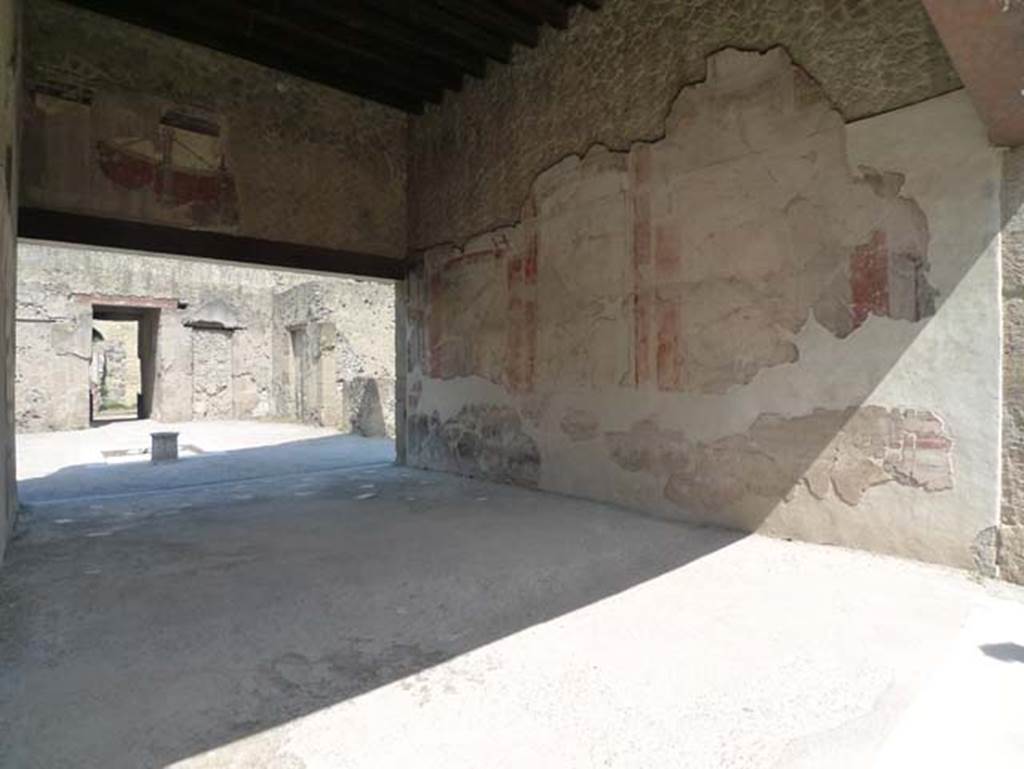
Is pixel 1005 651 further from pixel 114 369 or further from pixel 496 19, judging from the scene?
pixel 114 369

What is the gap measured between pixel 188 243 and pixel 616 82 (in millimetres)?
3573

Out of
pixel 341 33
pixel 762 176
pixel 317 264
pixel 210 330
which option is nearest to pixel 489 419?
pixel 317 264

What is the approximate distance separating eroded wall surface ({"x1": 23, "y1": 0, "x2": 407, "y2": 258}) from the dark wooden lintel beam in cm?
7

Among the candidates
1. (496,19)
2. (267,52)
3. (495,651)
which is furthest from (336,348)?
(495,651)

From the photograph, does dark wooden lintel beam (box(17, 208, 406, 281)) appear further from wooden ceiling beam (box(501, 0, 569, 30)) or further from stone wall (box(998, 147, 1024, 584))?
stone wall (box(998, 147, 1024, 584))

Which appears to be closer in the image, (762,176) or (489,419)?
(762,176)

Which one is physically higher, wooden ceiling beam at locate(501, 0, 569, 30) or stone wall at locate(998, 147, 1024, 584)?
wooden ceiling beam at locate(501, 0, 569, 30)

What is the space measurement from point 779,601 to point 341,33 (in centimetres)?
490

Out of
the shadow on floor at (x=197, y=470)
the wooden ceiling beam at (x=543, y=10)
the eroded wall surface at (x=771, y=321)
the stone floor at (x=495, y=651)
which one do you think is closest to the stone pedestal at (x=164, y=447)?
the shadow on floor at (x=197, y=470)

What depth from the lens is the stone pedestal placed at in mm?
7184

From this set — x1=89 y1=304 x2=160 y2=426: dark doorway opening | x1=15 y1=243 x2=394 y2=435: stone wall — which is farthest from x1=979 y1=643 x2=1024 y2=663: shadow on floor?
x1=89 y1=304 x2=160 y2=426: dark doorway opening

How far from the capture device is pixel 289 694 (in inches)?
68.3

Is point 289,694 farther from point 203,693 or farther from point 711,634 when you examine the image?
point 711,634

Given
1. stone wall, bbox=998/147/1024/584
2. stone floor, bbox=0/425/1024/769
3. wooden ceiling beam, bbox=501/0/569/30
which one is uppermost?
wooden ceiling beam, bbox=501/0/569/30
